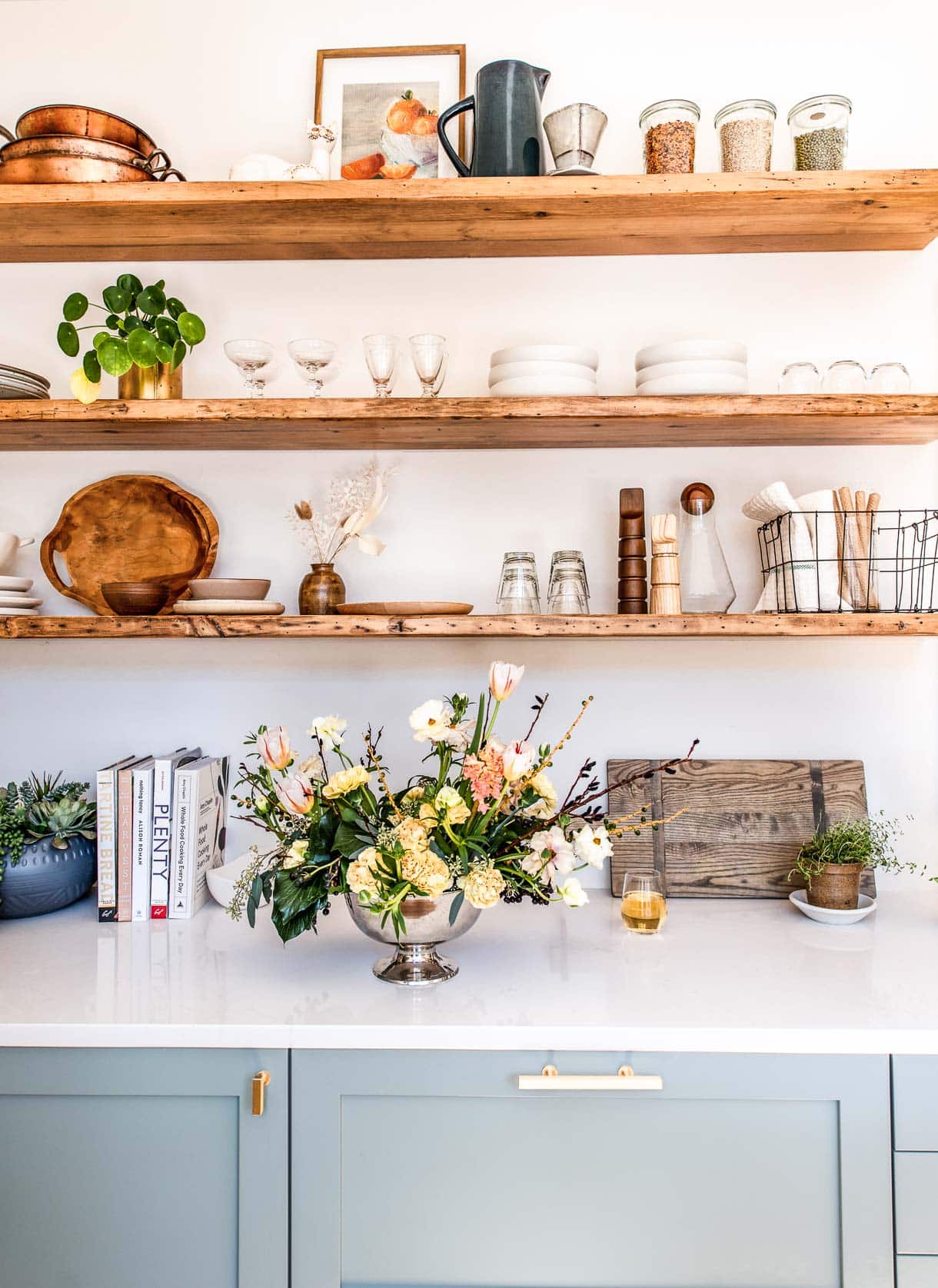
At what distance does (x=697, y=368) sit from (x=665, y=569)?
1.17 feet

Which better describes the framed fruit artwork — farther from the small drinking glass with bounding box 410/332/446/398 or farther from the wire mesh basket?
the wire mesh basket

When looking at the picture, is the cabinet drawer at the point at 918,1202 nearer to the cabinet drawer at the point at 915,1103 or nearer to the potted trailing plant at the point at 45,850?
the cabinet drawer at the point at 915,1103

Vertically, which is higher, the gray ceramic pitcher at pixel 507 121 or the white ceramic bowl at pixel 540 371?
the gray ceramic pitcher at pixel 507 121

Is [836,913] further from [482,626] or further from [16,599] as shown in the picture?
[16,599]

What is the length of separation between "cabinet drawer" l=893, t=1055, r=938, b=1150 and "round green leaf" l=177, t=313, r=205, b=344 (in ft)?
5.23

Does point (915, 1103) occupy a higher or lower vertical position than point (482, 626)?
lower

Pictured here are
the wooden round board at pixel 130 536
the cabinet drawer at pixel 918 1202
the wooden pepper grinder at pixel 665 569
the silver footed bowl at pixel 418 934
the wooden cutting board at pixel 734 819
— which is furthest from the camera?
the wooden round board at pixel 130 536

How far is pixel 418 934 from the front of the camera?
51.1 inches

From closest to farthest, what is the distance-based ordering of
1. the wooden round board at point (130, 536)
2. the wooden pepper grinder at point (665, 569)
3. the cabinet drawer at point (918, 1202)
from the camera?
the cabinet drawer at point (918, 1202) → the wooden pepper grinder at point (665, 569) → the wooden round board at point (130, 536)

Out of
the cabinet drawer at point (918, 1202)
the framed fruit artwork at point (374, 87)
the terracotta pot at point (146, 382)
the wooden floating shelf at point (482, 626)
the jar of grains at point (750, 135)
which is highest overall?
the framed fruit artwork at point (374, 87)

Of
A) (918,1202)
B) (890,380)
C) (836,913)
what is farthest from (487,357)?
(918,1202)

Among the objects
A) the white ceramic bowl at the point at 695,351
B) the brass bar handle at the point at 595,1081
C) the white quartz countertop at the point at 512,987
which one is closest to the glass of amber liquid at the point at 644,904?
the white quartz countertop at the point at 512,987

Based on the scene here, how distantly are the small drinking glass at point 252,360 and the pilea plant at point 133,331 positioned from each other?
0.07 m

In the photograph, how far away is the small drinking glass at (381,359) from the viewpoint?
157 centimetres
